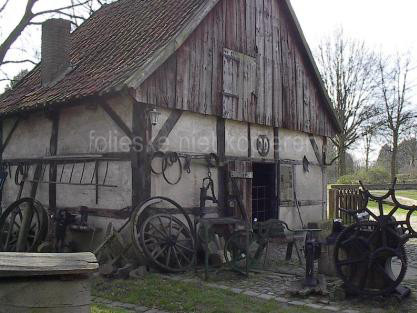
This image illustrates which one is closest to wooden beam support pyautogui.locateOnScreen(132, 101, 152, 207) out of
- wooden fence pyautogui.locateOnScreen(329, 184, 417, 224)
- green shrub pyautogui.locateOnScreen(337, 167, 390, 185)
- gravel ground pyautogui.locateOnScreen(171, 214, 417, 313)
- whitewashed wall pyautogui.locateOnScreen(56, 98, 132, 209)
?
whitewashed wall pyautogui.locateOnScreen(56, 98, 132, 209)

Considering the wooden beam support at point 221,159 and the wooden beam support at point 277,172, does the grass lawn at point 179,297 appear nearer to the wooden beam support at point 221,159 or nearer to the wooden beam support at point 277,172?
the wooden beam support at point 221,159

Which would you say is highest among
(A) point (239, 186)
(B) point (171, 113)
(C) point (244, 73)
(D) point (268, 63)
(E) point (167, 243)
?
(D) point (268, 63)

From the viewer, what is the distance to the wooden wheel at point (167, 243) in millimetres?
7551

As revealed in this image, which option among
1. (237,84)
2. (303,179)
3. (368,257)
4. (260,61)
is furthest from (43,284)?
(303,179)

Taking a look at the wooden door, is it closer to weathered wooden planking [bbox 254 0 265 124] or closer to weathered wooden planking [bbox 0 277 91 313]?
weathered wooden planking [bbox 254 0 265 124]

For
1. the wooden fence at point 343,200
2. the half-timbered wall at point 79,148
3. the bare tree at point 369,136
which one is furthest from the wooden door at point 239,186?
the bare tree at point 369,136

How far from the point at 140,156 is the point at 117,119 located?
87cm

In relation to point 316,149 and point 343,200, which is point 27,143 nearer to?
point 316,149

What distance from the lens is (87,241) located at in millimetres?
A: 8820

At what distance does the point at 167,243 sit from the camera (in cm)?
774

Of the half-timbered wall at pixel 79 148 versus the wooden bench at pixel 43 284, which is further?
the half-timbered wall at pixel 79 148

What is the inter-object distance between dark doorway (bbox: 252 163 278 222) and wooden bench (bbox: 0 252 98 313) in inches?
330

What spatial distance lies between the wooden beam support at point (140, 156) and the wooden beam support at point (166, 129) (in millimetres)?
178

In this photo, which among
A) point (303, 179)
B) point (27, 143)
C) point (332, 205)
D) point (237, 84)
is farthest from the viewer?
point (332, 205)
